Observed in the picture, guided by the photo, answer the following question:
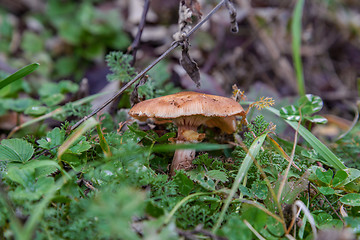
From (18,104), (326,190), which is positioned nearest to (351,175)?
(326,190)

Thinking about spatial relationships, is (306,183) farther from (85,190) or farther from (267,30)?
(267,30)

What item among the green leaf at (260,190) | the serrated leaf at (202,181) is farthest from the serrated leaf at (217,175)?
the green leaf at (260,190)

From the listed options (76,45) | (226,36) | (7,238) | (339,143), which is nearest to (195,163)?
(7,238)

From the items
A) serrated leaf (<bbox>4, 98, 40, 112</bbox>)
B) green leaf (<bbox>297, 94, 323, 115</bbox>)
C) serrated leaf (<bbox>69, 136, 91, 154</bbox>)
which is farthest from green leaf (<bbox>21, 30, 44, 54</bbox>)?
green leaf (<bbox>297, 94, 323, 115</bbox>)

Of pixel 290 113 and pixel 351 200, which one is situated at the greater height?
pixel 290 113

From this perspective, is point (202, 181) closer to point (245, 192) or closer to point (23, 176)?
point (245, 192)

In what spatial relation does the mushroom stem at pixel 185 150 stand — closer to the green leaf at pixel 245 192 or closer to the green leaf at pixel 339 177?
the green leaf at pixel 245 192
